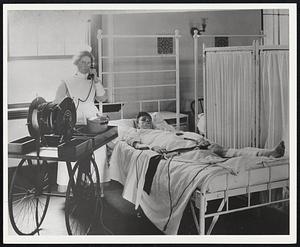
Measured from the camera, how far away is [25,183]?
9.32ft

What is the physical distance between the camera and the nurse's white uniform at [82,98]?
2840mm

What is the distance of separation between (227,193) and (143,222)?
492 mm

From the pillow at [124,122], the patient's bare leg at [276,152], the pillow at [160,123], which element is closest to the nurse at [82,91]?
the pillow at [124,122]

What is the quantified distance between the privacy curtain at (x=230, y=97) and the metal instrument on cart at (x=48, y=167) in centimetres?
84

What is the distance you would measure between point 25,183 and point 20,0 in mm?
966

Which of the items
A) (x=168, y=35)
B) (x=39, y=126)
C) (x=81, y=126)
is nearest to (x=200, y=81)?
(x=168, y=35)

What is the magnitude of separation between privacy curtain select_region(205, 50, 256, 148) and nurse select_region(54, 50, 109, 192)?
803mm

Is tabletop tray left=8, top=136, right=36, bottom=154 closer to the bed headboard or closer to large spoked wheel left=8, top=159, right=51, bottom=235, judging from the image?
large spoked wheel left=8, top=159, right=51, bottom=235

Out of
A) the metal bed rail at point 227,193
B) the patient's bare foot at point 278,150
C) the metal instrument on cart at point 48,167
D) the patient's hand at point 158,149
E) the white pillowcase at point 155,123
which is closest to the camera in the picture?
the metal instrument on cart at point 48,167

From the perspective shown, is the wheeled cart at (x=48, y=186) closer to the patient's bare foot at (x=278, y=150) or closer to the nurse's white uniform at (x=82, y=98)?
the nurse's white uniform at (x=82, y=98)

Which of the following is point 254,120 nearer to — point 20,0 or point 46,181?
point 46,181

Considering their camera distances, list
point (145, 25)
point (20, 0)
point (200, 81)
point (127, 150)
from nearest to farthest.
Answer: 1. point (20, 0)
2. point (145, 25)
3. point (127, 150)
4. point (200, 81)

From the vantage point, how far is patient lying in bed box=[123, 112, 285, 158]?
3.12m

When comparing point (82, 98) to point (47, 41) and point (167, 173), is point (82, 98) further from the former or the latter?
point (167, 173)
